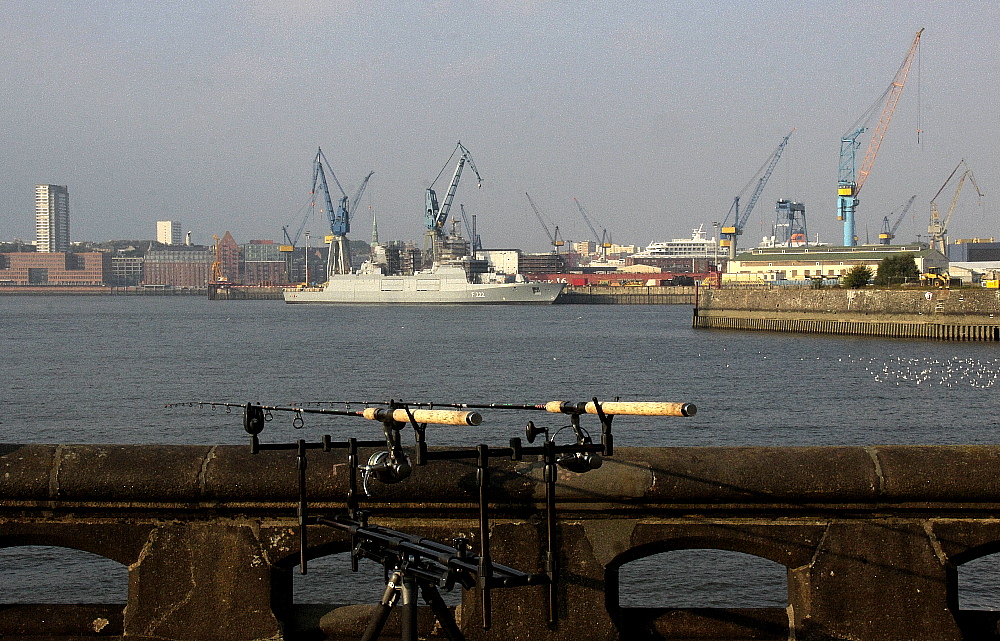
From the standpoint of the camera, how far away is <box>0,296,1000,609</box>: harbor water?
11852mm

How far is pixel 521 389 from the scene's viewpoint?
1421 inches

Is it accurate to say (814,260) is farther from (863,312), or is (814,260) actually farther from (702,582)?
(702,582)

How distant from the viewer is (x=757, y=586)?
11.2 meters

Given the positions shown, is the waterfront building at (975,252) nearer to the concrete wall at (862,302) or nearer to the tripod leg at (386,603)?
the concrete wall at (862,302)

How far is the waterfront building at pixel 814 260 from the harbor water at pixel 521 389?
78.6 metres

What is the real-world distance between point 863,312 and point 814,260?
88.2 metres

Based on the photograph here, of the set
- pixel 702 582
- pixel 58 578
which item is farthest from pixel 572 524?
pixel 58 578

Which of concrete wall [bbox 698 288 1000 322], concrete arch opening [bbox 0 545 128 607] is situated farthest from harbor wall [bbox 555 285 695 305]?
concrete arch opening [bbox 0 545 128 607]

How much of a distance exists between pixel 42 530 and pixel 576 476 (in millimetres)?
2088

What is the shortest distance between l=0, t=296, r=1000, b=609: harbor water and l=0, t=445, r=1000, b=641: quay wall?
535 centimetres

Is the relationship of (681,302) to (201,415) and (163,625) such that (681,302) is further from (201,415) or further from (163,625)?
(163,625)

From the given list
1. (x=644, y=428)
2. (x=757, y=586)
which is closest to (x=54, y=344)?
(x=644, y=428)

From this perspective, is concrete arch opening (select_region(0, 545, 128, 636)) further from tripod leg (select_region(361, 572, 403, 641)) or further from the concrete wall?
the concrete wall

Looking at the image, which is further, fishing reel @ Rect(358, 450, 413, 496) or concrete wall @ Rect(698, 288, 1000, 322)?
concrete wall @ Rect(698, 288, 1000, 322)
